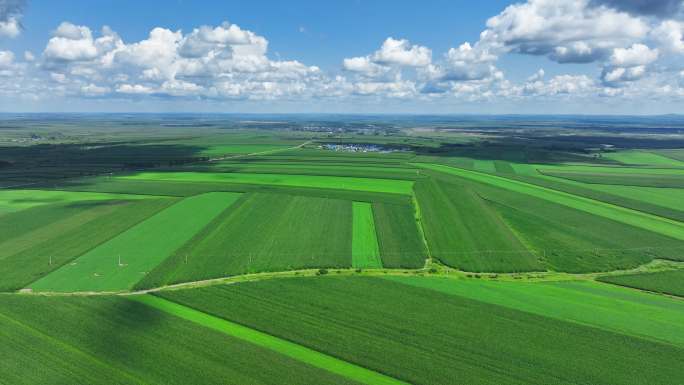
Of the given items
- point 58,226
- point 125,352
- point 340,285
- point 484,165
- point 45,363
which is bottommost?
point 45,363

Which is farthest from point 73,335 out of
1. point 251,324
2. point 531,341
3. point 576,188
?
point 576,188

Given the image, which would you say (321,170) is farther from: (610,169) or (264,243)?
(610,169)

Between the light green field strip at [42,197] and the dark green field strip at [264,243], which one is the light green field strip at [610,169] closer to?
the dark green field strip at [264,243]

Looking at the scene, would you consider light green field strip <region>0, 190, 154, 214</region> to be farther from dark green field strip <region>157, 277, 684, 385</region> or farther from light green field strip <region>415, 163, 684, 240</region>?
light green field strip <region>415, 163, 684, 240</region>

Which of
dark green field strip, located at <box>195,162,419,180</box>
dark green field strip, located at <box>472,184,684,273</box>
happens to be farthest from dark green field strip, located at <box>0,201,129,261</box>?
dark green field strip, located at <box>472,184,684,273</box>

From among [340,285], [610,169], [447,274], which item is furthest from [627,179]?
[340,285]

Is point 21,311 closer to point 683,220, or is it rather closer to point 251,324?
point 251,324

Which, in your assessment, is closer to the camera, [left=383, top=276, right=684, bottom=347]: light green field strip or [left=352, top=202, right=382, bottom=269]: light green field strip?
[left=383, top=276, right=684, bottom=347]: light green field strip
